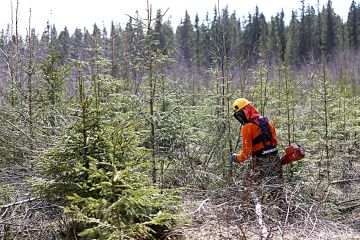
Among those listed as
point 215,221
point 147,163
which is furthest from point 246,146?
point 147,163

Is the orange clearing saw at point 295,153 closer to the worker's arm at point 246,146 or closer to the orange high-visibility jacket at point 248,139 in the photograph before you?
the orange high-visibility jacket at point 248,139

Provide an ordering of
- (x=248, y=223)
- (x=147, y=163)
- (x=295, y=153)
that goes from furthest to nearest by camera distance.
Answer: (x=295, y=153), (x=248, y=223), (x=147, y=163)

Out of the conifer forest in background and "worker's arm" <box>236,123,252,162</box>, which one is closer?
the conifer forest in background

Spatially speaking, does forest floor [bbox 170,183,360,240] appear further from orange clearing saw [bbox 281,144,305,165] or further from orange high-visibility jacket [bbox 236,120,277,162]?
orange clearing saw [bbox 281,144,305,165]

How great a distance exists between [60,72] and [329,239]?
7337mm

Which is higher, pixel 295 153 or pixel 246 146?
pixel 246 146

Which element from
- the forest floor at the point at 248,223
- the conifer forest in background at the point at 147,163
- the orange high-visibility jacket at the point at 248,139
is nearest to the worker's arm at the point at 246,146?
the orange high-visibility jacket at the point at 248,139

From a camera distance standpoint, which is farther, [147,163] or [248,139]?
[248,139]

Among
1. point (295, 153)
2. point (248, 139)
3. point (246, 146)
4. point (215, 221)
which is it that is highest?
point (248, 139)

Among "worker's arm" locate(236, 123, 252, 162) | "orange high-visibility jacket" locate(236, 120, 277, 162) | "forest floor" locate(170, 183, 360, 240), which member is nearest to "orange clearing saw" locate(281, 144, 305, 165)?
"orange high-visibility jacket" locate(236, 120, 277, 162)

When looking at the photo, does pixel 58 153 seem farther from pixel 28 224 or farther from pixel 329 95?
pixel 329 95

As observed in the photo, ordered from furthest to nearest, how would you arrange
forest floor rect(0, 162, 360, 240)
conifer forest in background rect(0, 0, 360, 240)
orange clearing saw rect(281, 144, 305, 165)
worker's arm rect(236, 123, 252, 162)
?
orange clearing saw rect(281, 144, 305, 165), worker's arm rect(236, 123, 252, 162), forest floor rect(0, 162, 360, 240), conifer forest in background rect(0, 0, 360, 240)

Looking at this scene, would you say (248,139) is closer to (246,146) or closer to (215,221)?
(246,146)

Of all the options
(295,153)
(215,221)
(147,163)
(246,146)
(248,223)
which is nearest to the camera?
(147,163)
